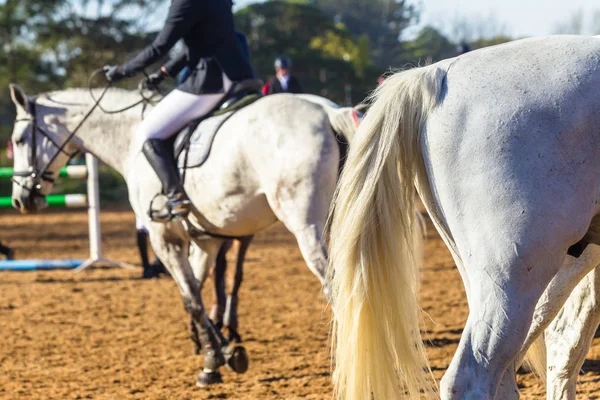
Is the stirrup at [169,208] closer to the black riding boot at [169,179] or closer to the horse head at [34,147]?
the black riding boot at [169,179]

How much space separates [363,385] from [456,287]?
6072 millimetres

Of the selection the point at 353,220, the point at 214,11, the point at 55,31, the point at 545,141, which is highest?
the point at 55,31

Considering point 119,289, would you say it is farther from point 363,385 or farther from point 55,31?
point 55,31

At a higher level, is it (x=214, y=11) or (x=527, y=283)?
(x=214, y=11)

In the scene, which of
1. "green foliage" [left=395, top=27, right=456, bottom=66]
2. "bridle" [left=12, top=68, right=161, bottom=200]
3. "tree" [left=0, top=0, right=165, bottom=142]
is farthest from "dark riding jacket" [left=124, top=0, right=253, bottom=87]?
"green foliage" [left=395, top=27, right=456, bottom=66]

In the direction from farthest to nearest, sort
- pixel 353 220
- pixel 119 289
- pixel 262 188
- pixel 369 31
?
pixel 369 31 → pixel 119 289 → pixel 262 188 → pixel 353 220

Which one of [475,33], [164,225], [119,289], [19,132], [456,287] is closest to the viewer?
[164,225]

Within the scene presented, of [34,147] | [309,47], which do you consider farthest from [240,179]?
[309,47]

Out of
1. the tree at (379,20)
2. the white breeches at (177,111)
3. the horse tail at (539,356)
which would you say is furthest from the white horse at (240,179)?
the tree at (379,20)

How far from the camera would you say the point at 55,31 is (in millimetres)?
28812

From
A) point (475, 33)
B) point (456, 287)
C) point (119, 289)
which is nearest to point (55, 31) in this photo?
point (475, 33)

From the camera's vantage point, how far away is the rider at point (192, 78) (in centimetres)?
525

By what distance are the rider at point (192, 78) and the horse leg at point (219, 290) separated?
131cm

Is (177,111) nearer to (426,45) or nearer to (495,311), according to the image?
(495,311)
